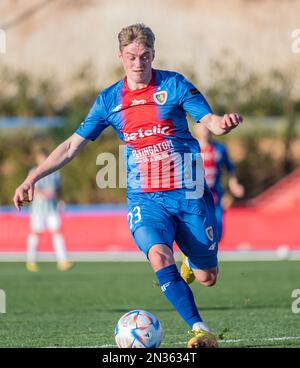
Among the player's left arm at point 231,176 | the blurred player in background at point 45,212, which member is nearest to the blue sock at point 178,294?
the player's left arm at point 231,176

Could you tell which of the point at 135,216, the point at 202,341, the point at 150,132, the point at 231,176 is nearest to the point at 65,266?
the point at 231,176

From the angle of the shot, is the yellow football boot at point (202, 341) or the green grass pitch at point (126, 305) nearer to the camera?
the yellow football boot at point (202, 341)

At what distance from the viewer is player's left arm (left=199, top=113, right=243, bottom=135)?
6.18m

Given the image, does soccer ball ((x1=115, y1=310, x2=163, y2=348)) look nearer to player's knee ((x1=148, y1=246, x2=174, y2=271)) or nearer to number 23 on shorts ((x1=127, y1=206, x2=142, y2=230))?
player's knee ((x1=148, y1=246, x2=174, y2=271))

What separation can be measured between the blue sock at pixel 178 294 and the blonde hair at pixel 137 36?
5.54ft

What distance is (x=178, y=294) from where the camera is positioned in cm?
665

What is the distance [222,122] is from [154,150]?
95 cm

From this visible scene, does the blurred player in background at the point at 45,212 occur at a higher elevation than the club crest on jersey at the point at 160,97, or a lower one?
lower

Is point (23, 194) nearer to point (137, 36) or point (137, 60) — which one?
point (137, 60)

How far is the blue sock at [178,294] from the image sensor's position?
6.60 m

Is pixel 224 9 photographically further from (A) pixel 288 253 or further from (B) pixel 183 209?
(B) pixel 183 209

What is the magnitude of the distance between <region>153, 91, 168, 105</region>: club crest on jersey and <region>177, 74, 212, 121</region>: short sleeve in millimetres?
117

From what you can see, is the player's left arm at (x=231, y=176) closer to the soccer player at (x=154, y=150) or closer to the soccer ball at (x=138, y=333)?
the soccer player at (x=154, y=150)

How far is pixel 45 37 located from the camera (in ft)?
146
